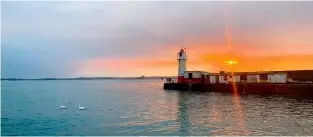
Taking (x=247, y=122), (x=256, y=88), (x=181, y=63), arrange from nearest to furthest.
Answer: (x=247, y=122)
(x=256, y=88)
(x=181, y=63)

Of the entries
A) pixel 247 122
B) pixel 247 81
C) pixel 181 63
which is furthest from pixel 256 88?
pixel 247 122

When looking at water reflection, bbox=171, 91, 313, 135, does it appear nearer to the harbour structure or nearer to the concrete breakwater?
the concrete breakwater

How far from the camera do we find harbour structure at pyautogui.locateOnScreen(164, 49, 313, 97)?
193 feet

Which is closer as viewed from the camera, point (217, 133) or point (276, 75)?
point (217, 133)

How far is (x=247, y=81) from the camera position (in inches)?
2790

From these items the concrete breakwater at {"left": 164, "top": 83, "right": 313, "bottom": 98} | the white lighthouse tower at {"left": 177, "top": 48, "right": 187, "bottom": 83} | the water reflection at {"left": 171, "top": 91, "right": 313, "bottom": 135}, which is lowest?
the water reflection at {"left": 171, "top": 91, "right": 313, "bottom": 135}

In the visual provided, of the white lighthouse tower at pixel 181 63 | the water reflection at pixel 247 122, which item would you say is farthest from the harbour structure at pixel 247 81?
the water reflection at pixel 247 122

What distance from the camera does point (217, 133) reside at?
23562 mm

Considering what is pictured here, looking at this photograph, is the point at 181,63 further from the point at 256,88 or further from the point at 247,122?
the point at 247,122

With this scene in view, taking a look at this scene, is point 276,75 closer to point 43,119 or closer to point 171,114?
point 171,114

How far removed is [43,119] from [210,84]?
150ft

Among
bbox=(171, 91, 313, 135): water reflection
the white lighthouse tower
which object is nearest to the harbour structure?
the white lighthouse tower

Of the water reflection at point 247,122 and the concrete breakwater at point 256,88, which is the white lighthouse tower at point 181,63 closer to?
the concrete breakwater at point 256,88

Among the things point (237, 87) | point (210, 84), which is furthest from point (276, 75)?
point (210, 84)
